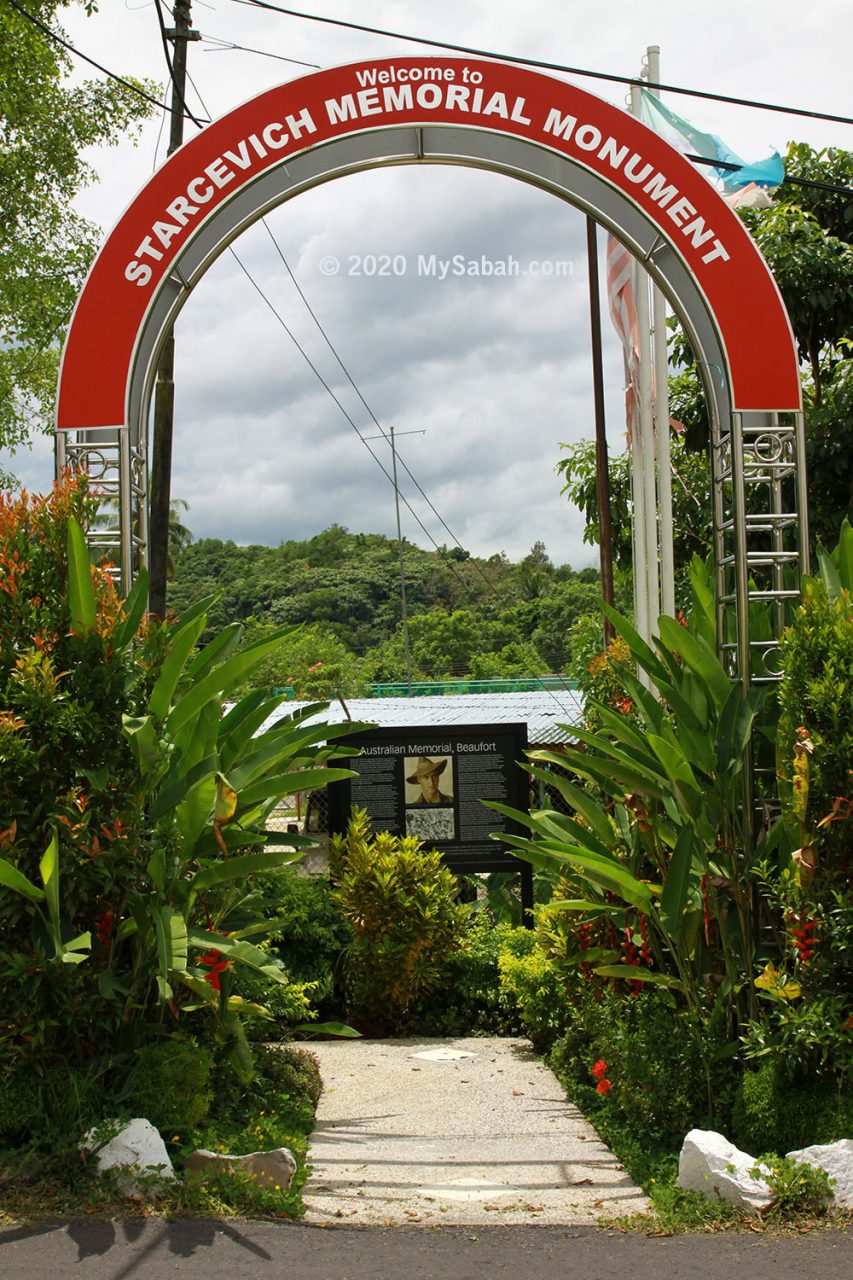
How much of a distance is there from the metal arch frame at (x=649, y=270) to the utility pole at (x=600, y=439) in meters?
6.55

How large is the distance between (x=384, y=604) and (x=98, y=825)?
5975 cm

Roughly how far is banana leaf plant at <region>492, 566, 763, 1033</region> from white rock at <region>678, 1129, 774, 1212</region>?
816mm

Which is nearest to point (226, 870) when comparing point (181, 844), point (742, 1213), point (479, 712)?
point (181, 844)

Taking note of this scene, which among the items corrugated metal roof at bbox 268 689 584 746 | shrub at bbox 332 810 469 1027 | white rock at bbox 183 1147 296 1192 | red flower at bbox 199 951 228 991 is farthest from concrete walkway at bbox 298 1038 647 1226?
corrugated metal roof at bbox 268 689 584 746

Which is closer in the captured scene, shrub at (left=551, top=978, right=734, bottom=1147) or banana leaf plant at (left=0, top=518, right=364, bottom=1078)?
banana leaf plant at (left=0, top=518, right=364, bottom=1078)

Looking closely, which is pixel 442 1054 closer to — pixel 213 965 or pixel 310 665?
pixel 213 965

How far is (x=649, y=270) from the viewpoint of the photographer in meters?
6.44

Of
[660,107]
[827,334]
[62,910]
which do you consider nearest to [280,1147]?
[62,910]

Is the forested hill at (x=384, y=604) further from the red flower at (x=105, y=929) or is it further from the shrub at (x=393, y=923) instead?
the red flower at (x=105, y=929)

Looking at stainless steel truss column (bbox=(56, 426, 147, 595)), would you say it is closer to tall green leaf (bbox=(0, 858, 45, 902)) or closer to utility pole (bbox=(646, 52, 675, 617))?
tall green leaf (bbox=(0, 858, 45, 902))

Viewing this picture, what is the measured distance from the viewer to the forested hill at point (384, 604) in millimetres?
49562

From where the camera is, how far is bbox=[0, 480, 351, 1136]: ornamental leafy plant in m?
4.75

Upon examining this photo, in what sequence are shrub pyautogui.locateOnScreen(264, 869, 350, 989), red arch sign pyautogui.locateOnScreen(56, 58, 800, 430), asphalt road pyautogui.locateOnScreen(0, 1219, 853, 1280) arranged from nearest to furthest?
asphalt road pyautogui.locateOnScreen(0, 1219, 853, 1280)
red arch sign pyautogui.locateOnScreen(56, 58, 800, 430)
shrub pyautogui.locateOnScreen(264, 869, 350, 989)

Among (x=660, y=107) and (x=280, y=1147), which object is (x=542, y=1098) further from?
(x=660, y=107)
